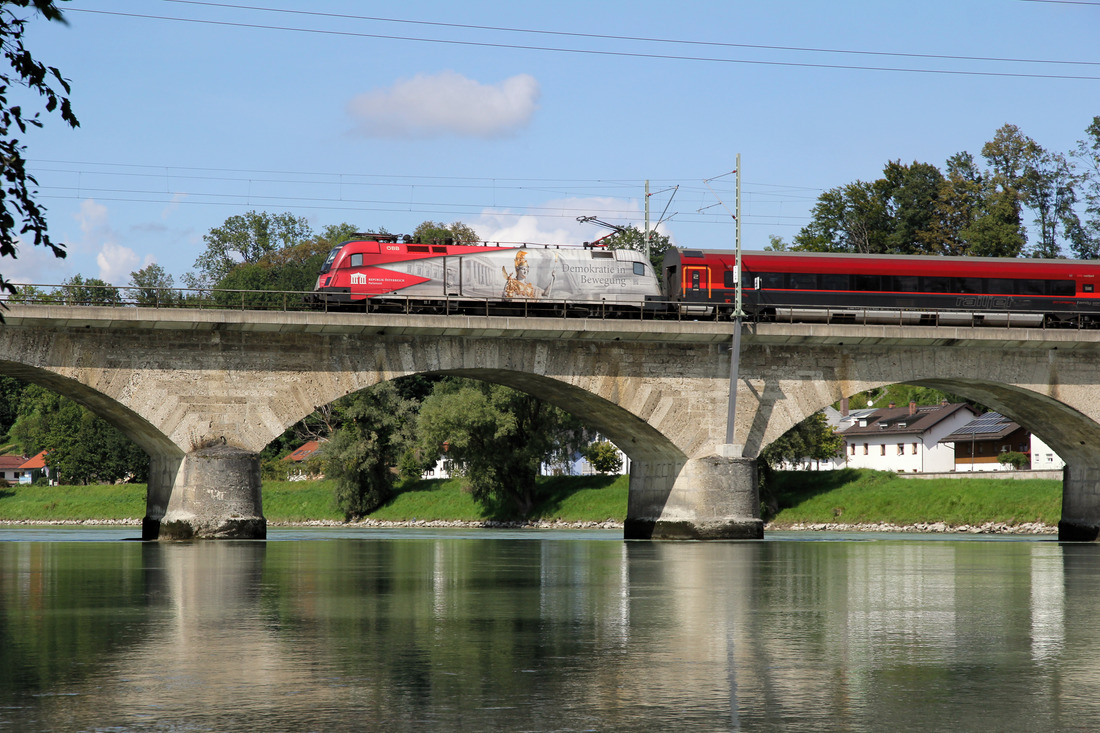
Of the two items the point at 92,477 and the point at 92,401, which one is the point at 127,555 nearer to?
the point at 92,401

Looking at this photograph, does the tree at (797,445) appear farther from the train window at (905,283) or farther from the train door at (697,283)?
the train door at (697,283)

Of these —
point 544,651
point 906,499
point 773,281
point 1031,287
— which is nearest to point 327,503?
point 906,499

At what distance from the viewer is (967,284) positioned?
141 ft

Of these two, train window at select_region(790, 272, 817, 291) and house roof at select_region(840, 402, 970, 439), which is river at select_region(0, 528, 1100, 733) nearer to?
train window at select_region(790, 272, 817, 291)

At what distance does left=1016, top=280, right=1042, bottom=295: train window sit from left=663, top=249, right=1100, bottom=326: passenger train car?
0.11 feet

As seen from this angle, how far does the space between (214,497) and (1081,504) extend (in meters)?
28.6

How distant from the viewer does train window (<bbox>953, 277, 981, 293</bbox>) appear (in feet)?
141

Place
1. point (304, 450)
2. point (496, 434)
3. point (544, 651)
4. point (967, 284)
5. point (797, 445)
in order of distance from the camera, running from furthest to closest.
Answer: point (304, 450) < point (797, 445) < point (496, 434) < point (967, 284) < point (544, 651)

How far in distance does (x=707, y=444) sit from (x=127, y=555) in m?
16.8

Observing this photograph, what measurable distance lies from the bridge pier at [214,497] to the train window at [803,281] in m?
17.8

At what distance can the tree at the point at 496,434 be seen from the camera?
61.5 m

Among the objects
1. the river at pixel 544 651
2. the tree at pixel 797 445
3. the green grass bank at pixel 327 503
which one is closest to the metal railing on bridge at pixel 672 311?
the river at pixel 544 651

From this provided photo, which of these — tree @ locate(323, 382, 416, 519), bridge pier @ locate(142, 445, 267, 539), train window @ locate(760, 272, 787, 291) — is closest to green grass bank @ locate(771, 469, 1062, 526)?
train window @ locate(760, 272, 787, 291)

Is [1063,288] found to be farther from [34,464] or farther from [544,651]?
[34,464]
